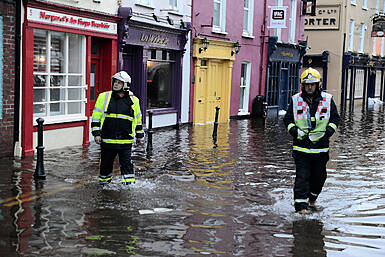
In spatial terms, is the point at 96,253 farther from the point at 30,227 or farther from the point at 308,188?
the point at 308,188

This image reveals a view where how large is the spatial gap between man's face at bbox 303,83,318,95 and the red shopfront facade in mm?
6984

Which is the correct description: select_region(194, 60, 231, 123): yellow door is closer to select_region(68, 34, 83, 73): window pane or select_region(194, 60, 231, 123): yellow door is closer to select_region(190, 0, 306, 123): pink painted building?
select_region(190, 0, 306, 123): pink painted building

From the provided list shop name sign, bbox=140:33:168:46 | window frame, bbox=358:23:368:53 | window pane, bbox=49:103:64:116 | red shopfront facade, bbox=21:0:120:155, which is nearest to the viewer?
red shopfront facade, bbox=21:0:120:155

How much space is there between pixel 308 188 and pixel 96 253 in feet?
10.5

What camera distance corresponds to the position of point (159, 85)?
20.0 metres

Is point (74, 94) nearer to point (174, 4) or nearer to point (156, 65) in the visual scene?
point (156, 65)

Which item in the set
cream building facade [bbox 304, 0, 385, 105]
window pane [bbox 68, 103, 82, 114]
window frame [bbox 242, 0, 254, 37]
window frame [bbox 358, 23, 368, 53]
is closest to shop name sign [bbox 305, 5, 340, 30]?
cream building facade [bbox 304, 0, 385, 105]

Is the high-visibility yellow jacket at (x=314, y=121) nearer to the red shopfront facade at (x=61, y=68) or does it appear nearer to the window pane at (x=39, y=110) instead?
the red shopfront facade at (x=61, y=68)

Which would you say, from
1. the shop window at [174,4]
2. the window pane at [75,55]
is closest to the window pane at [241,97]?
the shop window at [174,4]

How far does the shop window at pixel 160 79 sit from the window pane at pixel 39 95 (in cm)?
579

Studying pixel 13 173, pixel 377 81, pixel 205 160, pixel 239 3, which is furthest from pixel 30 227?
pixel 377 81

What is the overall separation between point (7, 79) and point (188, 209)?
6.06 m

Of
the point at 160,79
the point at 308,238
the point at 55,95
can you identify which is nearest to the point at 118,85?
the point at 308,238

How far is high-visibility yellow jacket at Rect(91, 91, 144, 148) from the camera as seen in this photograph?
29.9 ft
